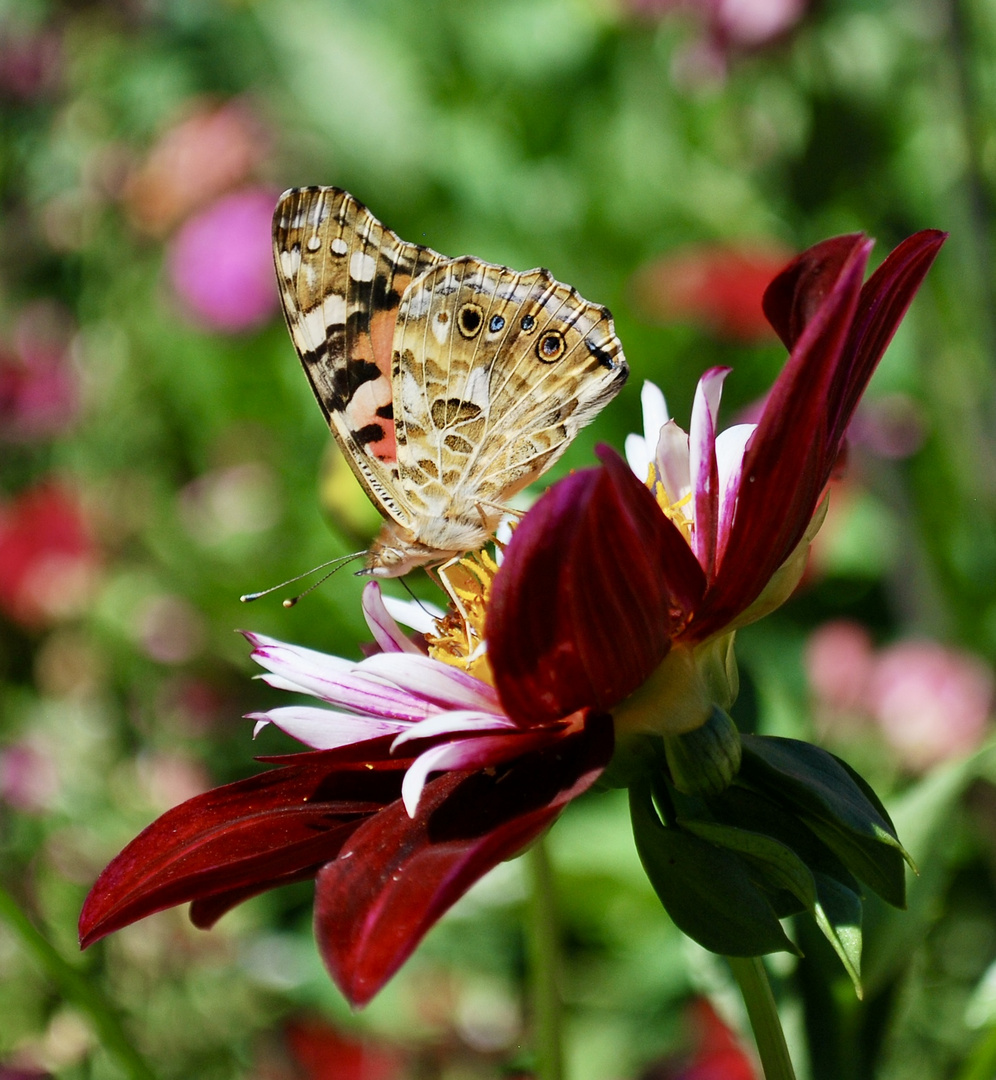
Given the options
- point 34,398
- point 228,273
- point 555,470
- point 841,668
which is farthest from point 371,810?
point 228,273

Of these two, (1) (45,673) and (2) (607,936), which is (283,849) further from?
(1) (45,673)

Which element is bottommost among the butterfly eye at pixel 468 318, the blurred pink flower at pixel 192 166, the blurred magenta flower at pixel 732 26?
the butterfly eye at pixel 468 318

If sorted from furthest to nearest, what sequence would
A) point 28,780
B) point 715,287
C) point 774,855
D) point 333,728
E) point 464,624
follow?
point 715,287, point 28,780, point 464,624, point 333,728, point 774,855

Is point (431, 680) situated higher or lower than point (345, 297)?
lower

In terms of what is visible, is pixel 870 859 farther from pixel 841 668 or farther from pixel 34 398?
pixel 34 398

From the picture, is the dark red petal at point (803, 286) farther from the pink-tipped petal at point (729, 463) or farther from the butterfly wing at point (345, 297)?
the butterfly wing at point (345, 297)

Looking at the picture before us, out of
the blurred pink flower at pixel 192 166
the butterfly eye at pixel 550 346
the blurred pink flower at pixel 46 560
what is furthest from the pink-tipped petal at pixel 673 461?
the blurred pink flower at pixel 192 166
